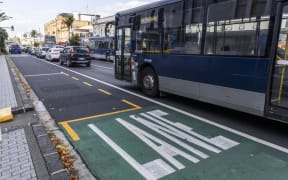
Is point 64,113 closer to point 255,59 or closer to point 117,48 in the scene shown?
point 117,48

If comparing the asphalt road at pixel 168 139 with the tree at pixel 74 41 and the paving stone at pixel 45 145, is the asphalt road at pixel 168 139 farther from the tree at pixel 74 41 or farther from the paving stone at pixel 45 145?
the tree at pixel 74 41

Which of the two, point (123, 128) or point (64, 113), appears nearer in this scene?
point (123, 128)

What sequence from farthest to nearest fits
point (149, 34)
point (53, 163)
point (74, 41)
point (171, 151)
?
point (74, 41)
point (149, 34)
point (171, 151)
point (53, 163)

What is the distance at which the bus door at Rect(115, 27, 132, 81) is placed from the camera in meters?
9.34

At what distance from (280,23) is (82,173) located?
458 centimetres

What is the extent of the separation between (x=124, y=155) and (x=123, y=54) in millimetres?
6353

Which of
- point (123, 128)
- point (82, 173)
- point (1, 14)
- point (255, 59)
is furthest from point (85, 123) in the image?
point (1, 14)

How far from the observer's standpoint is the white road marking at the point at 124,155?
3.41 meters

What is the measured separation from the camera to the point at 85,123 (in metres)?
5.61

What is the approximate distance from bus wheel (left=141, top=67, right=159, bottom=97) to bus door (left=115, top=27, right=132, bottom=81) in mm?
982

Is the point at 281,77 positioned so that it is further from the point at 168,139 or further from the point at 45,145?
the point at 45,145

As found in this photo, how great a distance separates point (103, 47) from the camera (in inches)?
Answer: 1196

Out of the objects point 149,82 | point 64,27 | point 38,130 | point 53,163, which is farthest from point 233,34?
point 64,27

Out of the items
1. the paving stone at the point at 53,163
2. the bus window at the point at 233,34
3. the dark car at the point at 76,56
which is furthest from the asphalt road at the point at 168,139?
the dark car at the point at 76,56
